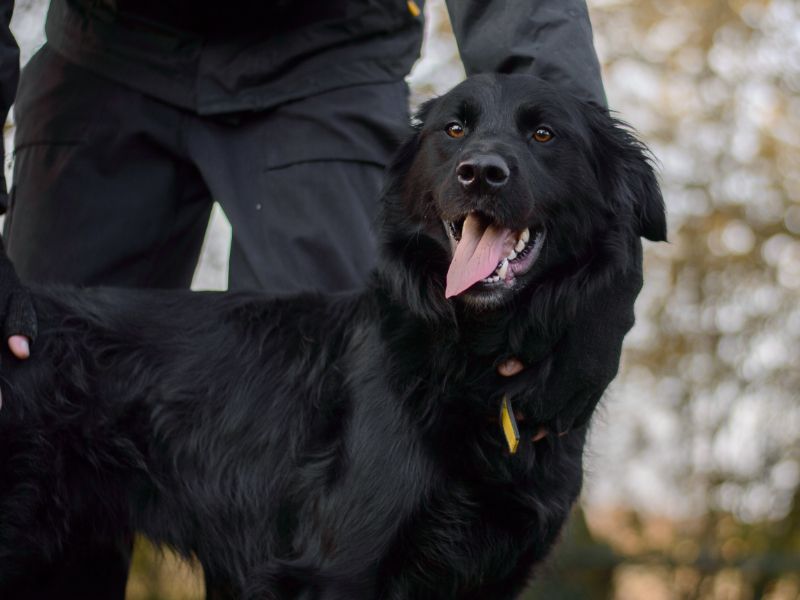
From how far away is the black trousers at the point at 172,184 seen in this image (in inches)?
131

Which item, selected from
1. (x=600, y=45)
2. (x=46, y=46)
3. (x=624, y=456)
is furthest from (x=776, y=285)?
(x=46, y=46)

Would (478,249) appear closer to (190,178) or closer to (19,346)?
(190,178)

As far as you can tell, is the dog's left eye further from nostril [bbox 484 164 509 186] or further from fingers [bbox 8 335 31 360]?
fingers [bbox 8 335 31 360]

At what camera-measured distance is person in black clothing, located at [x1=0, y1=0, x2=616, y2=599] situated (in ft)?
10.9

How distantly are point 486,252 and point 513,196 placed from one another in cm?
17

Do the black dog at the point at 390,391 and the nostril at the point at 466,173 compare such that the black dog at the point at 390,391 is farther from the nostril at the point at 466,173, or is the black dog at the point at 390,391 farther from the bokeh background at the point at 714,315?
the bokeh background at the point at 714,315

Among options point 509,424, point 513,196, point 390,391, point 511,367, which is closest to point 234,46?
point 513,196

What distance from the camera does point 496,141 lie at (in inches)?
113

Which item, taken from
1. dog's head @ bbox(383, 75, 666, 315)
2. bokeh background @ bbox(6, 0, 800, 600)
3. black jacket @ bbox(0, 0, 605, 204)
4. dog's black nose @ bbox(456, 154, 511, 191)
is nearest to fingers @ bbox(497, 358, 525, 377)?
dog's head @ bbox(383, 75, 666, 315)

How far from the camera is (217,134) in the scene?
11.1 feet

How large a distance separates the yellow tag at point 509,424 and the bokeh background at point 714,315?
544 cm

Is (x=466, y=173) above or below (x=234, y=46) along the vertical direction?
below

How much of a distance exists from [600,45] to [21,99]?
6.48 metres

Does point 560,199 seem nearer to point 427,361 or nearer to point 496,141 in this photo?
point 496,141
